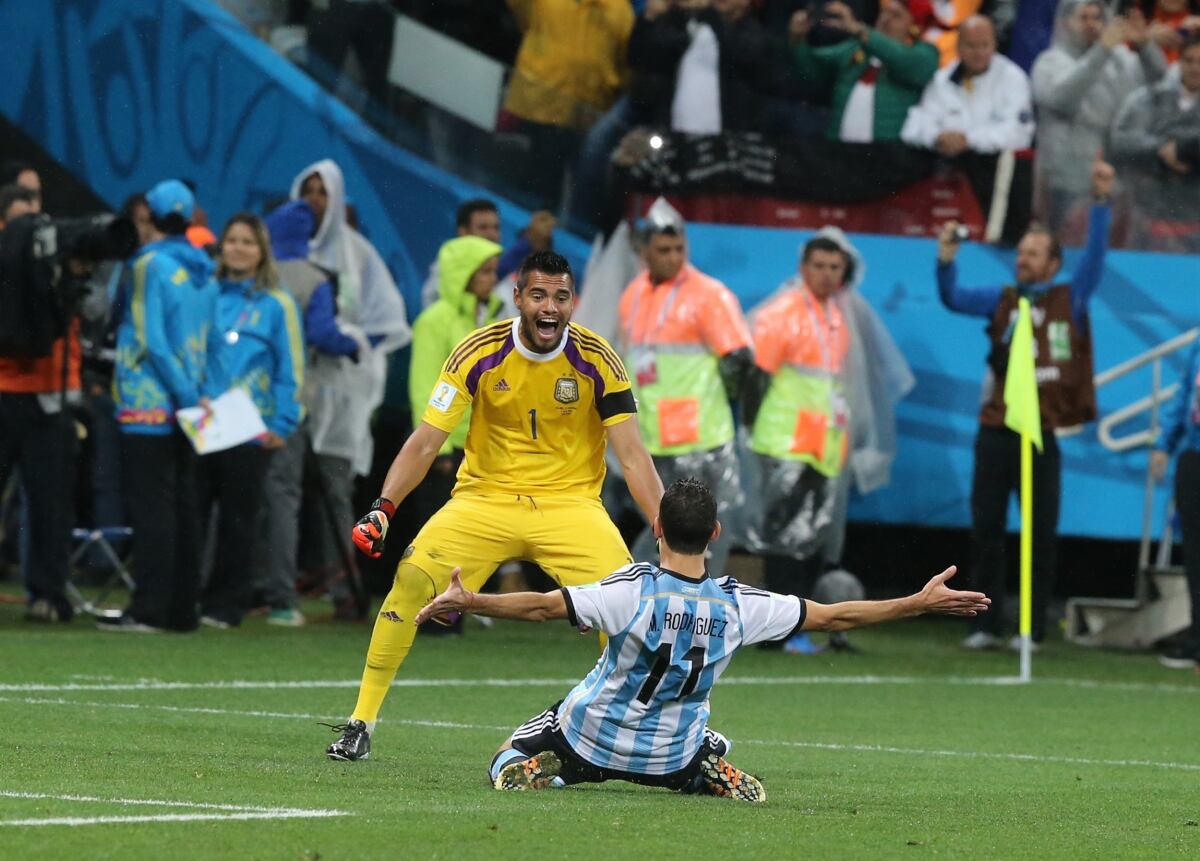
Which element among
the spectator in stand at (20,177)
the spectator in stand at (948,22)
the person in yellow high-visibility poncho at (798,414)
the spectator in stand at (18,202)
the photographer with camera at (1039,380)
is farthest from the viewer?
the spectator in stand at (948,22)

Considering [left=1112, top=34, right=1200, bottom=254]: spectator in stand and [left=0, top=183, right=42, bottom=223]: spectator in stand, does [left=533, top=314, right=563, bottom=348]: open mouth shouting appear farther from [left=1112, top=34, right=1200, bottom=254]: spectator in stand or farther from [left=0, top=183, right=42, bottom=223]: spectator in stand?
[left=1112, top=34, right=1200, bottom=254]: spectator in stand

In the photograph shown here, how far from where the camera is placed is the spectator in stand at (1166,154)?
1714cm

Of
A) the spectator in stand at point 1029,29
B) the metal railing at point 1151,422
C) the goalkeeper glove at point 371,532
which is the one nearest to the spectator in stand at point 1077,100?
the spectator in stand at point 1029,29

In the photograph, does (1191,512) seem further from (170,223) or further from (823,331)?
(170,223)

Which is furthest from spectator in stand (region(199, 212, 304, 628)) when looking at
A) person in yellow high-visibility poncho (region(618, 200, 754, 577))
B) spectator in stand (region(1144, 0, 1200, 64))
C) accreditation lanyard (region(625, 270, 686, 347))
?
spectator in stand (region(1144, 0, 1200, 64))

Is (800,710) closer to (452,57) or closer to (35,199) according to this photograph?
(35,199)

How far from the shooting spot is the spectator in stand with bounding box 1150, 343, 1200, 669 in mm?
14891

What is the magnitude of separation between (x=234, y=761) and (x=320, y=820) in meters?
1.73

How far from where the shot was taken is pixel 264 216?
1689 cm

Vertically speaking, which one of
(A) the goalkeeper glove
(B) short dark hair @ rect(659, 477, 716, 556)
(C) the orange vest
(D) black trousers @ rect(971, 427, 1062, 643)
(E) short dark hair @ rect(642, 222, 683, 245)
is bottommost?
(D) black trousers @ rect(971, 427, 1062, 643)

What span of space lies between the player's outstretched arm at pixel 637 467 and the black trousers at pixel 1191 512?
21.6 ft

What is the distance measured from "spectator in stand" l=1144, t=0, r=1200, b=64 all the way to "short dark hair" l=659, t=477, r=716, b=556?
11167 mm

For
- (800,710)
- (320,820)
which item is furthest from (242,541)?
(320,820)

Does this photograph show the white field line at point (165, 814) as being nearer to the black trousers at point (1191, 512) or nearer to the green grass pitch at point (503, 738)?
the green grass pitch at point (503, 738)
